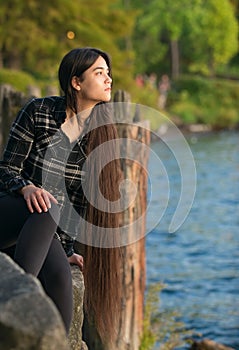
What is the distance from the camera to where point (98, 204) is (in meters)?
3.50

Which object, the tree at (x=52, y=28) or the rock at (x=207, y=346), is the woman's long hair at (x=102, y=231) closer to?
the rock at (x=207, y=346)

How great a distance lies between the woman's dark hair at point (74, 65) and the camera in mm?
3436

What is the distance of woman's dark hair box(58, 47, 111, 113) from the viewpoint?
11.3ft

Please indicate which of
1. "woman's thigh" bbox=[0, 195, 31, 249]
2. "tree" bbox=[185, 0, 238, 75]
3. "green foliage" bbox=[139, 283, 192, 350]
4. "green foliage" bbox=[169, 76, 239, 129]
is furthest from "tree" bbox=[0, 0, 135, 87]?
"woman's thigh" bbox=[0, 195, 31, 249]

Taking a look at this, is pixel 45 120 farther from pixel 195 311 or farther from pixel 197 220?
pixel 197 220

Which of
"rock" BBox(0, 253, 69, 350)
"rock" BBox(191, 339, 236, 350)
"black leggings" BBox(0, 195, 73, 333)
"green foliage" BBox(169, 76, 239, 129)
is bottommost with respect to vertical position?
"green foliage" BBox(169, 76, 239, 129)

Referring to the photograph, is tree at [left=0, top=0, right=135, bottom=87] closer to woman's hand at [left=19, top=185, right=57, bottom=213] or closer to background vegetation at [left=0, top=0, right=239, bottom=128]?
background vegetation at [left=0, top=0, right=239, bottom=128]

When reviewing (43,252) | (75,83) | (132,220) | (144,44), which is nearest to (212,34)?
(144,44)

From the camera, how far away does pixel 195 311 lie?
9.63 metres

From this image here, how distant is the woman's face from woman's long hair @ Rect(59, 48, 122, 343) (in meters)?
0.03

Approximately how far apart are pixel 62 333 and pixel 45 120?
1.68 meters

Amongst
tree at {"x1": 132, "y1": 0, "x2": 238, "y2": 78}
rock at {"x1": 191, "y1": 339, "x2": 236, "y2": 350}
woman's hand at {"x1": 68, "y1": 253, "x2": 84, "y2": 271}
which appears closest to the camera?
woman's hand at {"x1": 68, "y1": 253, "x2": 84, "y2": 271}

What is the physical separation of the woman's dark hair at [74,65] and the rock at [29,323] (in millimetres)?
1621

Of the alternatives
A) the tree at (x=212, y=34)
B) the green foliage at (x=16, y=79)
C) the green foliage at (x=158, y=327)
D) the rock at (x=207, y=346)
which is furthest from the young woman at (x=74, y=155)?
the tree at (x=212, y=34)
